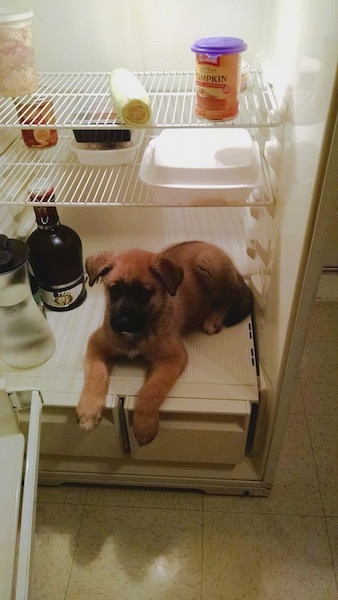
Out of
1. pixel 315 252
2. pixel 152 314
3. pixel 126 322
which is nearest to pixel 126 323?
pixel 126 322

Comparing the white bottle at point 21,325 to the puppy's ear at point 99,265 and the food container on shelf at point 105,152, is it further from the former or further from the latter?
the food container on shelf at point 105,152

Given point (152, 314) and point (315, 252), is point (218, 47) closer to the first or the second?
point (315, 252)

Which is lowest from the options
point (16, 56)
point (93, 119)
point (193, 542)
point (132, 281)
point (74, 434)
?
point (193, 542)

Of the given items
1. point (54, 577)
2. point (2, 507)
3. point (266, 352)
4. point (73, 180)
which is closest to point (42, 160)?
point (73, 180)

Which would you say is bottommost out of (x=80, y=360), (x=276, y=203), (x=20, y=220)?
(x=80, y=360)

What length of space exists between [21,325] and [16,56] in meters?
0.61

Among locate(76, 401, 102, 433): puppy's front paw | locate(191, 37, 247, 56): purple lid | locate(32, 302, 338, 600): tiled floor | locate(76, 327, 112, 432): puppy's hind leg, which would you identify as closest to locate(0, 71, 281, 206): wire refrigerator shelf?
locate(191, 37, 247, 56): purple lid

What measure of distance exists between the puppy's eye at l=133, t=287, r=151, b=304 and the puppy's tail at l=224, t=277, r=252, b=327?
291mm

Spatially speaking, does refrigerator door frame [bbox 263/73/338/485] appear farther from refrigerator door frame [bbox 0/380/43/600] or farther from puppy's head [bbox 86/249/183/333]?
refrigerator door frame [bbox 0/380/43/600]

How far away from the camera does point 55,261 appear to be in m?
1.35

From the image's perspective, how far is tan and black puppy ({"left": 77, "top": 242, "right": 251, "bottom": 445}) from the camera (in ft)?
3.62

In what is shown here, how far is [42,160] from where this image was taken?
4.73 feet

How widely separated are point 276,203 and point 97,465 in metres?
0.84

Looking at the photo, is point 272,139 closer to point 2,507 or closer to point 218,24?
point 218,24
